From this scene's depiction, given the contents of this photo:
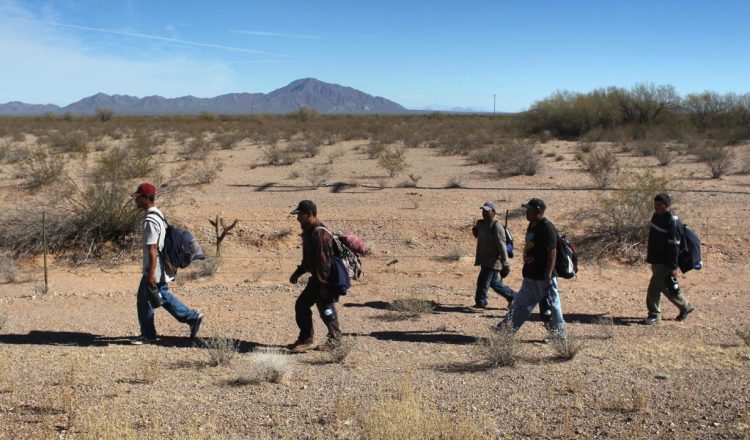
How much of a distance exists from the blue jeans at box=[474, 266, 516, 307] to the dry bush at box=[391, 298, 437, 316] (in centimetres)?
64

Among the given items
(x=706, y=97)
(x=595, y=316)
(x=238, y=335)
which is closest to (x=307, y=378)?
(x=238, y=335)

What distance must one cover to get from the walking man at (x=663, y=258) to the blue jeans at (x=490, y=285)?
1.60 m

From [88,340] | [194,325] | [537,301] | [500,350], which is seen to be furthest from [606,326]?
[88,340]

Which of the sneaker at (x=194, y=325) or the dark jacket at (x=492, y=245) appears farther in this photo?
the dark jacket at (x=492, y=245)

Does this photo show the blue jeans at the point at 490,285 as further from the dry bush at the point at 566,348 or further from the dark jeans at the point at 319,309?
the dark jeans at the point at 319,309

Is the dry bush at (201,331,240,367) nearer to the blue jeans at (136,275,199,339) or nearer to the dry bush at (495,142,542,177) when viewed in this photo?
the blue jeans at (136,275,199,339)

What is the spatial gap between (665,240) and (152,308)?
223 inches

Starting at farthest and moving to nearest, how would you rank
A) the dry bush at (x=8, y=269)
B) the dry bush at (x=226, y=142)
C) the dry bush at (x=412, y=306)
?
the dry bush at (x=226, y=142) → the dry bush at (x=8, y=269) → the dry bush at (x=412, y=306)

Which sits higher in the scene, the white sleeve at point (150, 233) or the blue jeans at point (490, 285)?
the white sleeve at point (150, 233)

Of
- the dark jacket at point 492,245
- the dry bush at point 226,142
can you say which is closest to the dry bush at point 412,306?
the dark jacket at point 492,245

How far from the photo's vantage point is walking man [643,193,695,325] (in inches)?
297

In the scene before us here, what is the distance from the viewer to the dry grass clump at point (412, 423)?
4.51 meters

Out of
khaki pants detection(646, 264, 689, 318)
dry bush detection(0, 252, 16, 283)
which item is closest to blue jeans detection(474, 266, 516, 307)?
khaki pants detection(646, 264, 689, 318)

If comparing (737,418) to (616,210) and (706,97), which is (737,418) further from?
(706,97)
